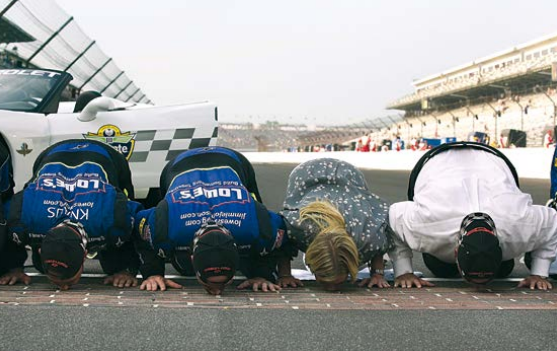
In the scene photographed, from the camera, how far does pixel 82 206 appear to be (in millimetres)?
3906

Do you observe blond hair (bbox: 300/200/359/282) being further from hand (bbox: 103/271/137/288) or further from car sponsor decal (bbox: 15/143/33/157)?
car sponsor decal (bbox: 15/143/33/157)

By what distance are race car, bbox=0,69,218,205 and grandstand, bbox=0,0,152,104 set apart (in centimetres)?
539

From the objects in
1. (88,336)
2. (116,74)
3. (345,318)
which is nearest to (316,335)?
(345,318)

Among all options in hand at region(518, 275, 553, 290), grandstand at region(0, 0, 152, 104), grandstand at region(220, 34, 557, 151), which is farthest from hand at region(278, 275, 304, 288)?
grandstand at region(220, 34, 557, 151)

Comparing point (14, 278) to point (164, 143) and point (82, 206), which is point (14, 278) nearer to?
point (82, 206)

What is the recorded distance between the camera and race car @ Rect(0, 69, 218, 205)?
6.38 metres

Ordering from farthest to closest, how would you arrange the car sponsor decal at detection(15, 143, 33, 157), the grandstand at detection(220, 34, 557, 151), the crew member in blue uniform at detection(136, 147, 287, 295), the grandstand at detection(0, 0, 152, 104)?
the grandstand at detection(220, 34, 557, 151)
the grandstand at detection(0, 0, 152, 104)
the car sponsor decal at detection(15, 143, 33, 157)
the crew member in blue uniform at detection(136, 147, 287, 295)

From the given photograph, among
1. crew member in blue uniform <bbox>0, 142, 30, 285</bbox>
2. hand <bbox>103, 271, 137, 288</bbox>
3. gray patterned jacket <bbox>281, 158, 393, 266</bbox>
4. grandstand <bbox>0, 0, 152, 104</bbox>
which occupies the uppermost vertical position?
grandstand <bbox>0, 0, 152, 104</bbox>

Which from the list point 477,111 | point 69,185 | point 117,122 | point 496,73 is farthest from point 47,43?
point 477,111

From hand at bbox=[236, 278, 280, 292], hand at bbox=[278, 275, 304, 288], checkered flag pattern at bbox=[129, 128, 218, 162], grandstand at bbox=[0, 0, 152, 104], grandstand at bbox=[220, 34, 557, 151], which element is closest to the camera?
hand at bbox=[236, 278, 280, 292]

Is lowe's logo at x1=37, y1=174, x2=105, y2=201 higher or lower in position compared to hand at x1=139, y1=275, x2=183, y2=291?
higher

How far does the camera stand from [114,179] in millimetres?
4238

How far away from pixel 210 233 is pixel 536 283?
188 centimetres

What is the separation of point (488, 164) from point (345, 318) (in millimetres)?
1715
